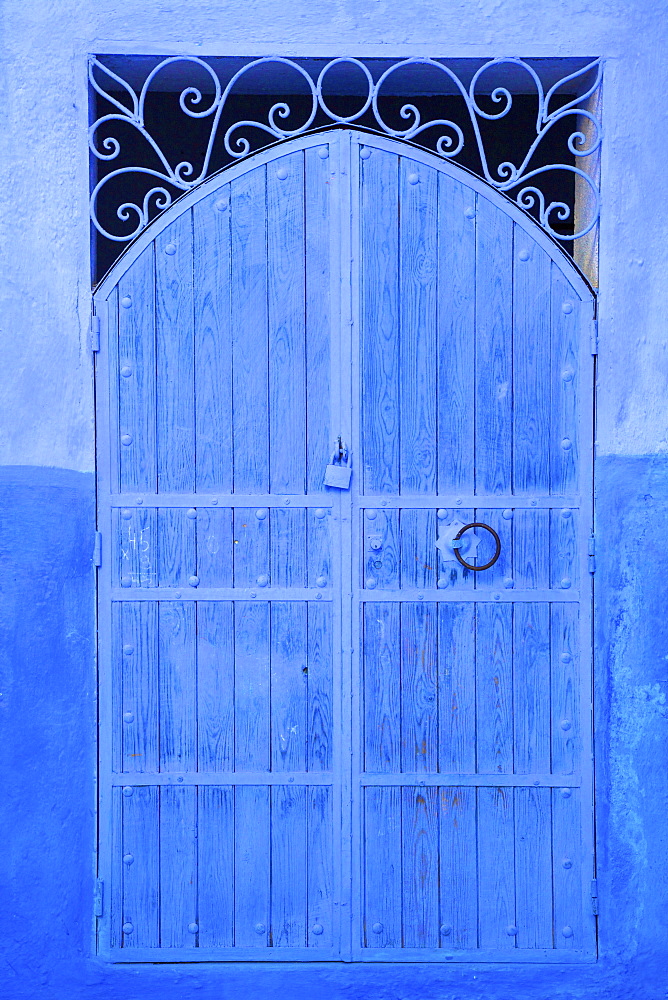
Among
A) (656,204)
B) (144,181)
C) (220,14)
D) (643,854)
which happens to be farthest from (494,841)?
(144,181)

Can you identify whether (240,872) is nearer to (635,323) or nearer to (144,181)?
(635,323)

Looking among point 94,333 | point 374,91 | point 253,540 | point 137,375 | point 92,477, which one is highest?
point 374,91

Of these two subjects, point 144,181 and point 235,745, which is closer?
point 235,745

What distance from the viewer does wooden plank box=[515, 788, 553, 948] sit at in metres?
2.61

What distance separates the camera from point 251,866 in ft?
8.57

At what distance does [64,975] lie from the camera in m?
2.59

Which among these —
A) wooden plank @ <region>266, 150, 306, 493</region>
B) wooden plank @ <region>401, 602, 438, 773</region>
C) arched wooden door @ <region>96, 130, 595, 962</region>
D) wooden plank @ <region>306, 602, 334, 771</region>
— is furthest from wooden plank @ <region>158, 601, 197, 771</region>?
wooden plank @ <region>401, 602, 438, 773</region>

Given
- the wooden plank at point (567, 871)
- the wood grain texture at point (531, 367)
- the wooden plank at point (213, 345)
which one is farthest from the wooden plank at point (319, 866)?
the wood grain texture at point (531, 367)

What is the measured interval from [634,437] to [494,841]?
1.30 meters

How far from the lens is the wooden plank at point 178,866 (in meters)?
2.60

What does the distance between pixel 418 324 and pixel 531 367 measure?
367 mm

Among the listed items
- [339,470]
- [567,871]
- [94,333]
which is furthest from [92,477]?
[567,871]

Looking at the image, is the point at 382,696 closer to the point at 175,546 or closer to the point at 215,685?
the point at 215,685

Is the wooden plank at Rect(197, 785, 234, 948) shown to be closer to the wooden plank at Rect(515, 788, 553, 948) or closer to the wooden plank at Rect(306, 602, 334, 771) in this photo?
the wooden plank at Rect(306, 602, 334, 771)
